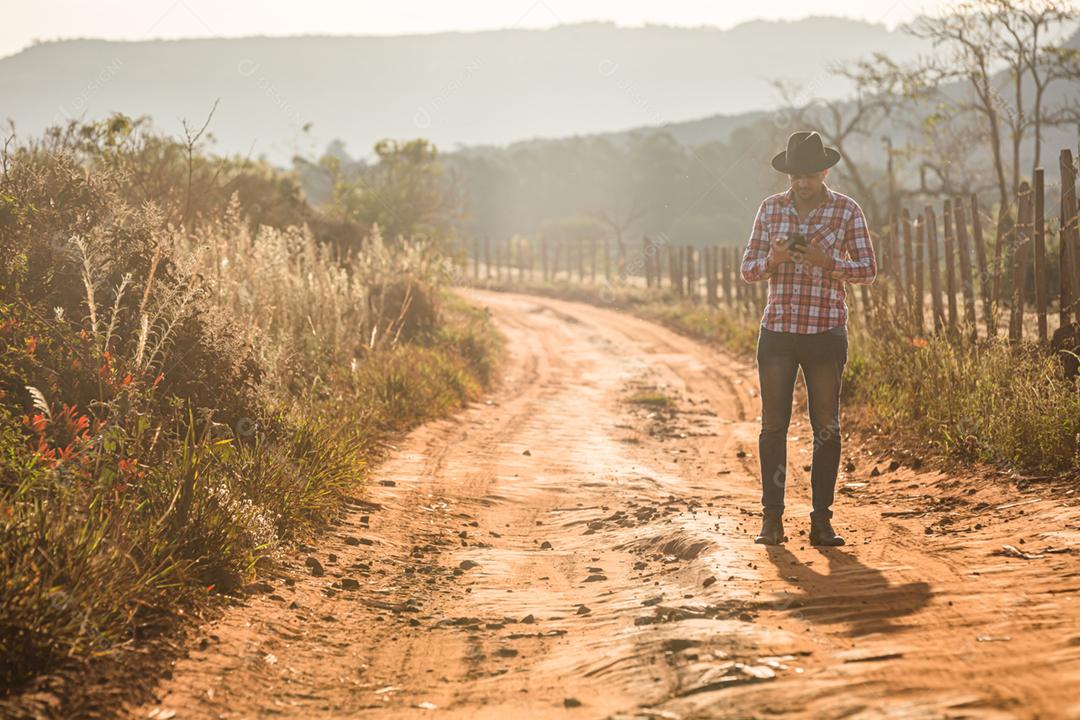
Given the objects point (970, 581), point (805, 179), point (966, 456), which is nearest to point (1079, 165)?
point (966, 456)

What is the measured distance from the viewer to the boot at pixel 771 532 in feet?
20.1

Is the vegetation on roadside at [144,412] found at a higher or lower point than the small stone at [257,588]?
higher

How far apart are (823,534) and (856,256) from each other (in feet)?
5.10

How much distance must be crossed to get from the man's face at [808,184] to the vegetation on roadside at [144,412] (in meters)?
3.45

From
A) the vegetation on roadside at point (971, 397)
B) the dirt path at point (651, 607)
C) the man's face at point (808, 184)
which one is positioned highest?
the man's face at point (808, 184)

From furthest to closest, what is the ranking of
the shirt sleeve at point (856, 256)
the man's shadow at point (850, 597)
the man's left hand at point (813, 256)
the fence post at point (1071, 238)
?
the fence post at point (1071, 238) < the shirt sleeve at point (856, 256) < the man's left hand at point (813, 256) < the man's shadow at point (850, 597)

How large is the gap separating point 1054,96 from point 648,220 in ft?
139

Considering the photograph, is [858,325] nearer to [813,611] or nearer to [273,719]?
[813,611]

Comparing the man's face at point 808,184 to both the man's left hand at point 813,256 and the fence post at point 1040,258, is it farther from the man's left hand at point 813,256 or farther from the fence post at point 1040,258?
the fence post at point 1040,258

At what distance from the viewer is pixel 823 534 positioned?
6.09 metres

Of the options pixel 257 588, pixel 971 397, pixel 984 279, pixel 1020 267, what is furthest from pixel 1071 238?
pixel 257 588

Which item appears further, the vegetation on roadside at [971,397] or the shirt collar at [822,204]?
the vegetation on roadside at [971,397]

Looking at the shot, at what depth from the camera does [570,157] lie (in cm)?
9781

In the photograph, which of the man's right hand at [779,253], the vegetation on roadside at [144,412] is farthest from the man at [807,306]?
the vegetation on roadside at [144,412]
